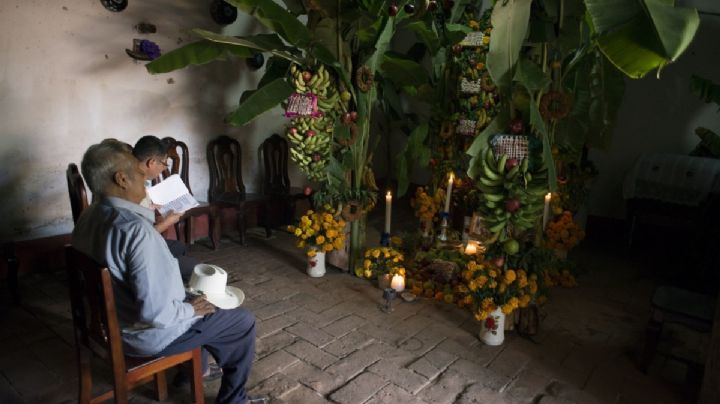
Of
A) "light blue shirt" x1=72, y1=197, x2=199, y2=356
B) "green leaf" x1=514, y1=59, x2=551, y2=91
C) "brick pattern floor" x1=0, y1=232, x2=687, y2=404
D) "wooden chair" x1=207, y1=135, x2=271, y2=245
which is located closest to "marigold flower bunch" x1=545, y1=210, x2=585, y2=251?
"brick pattern floor" x1=0, y1=232, x2=687, y2=404

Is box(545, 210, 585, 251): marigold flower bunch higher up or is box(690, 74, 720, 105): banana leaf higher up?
box(690, 74, 720, 105): banana leaf

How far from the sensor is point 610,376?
7.95 ft

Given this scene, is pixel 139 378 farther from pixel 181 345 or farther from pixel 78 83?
pixel 78 83

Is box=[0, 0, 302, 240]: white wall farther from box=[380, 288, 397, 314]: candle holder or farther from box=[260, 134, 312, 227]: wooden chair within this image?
box=[380, 288, 397, 314]: candle holder

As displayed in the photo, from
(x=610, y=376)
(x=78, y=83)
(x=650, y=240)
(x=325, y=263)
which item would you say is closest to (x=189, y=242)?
(x=325, y=263)

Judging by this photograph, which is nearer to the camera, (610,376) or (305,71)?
(610,376)

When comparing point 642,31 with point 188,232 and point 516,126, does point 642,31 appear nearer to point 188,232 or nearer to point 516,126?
point 516,126

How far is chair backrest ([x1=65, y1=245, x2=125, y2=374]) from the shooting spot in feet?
5.05

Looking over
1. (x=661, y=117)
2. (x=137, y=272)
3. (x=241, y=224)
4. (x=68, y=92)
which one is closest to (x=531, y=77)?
(x=137, y=272)

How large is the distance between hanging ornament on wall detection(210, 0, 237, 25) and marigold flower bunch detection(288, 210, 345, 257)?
2.16m

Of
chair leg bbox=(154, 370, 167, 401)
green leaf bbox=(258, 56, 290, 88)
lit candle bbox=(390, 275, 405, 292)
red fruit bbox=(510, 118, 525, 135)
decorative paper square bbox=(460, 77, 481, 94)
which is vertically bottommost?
chair leg bbox=(154, 370, 167, 401)

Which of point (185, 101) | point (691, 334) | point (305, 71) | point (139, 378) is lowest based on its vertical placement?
point (691, 334)

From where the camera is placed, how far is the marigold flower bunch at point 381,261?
11.0 ft

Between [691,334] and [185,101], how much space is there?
4.44 metres
